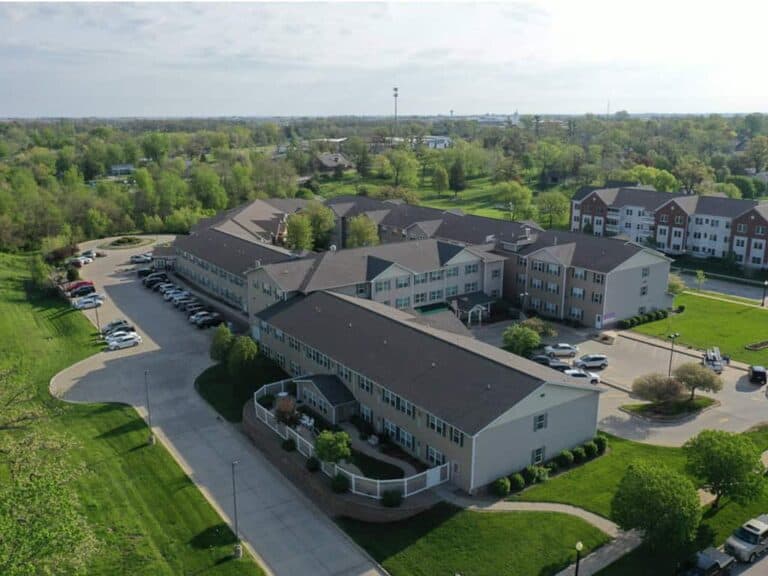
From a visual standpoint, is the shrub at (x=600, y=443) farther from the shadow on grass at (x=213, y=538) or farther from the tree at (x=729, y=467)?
the shadow on grass at (x=213, y=538)

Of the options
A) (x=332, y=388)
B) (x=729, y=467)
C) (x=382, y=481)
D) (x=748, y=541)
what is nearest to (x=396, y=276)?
(x=332, y=388)

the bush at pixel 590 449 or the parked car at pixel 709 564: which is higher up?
the bush at pixel 590 449

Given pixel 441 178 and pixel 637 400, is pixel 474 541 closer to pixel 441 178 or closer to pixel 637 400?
pixel 637 400

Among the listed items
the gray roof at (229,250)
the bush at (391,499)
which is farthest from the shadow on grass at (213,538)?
the gray roof at (229,250)

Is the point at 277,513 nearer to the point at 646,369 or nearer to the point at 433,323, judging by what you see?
the point at 433,323

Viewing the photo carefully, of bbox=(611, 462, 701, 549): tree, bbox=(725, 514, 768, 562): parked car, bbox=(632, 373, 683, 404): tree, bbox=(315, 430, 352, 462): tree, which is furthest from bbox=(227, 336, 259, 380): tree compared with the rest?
bbox=(725, 514, 768, 562): parked car

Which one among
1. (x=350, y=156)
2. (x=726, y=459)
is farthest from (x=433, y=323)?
(x=350, y=156)
